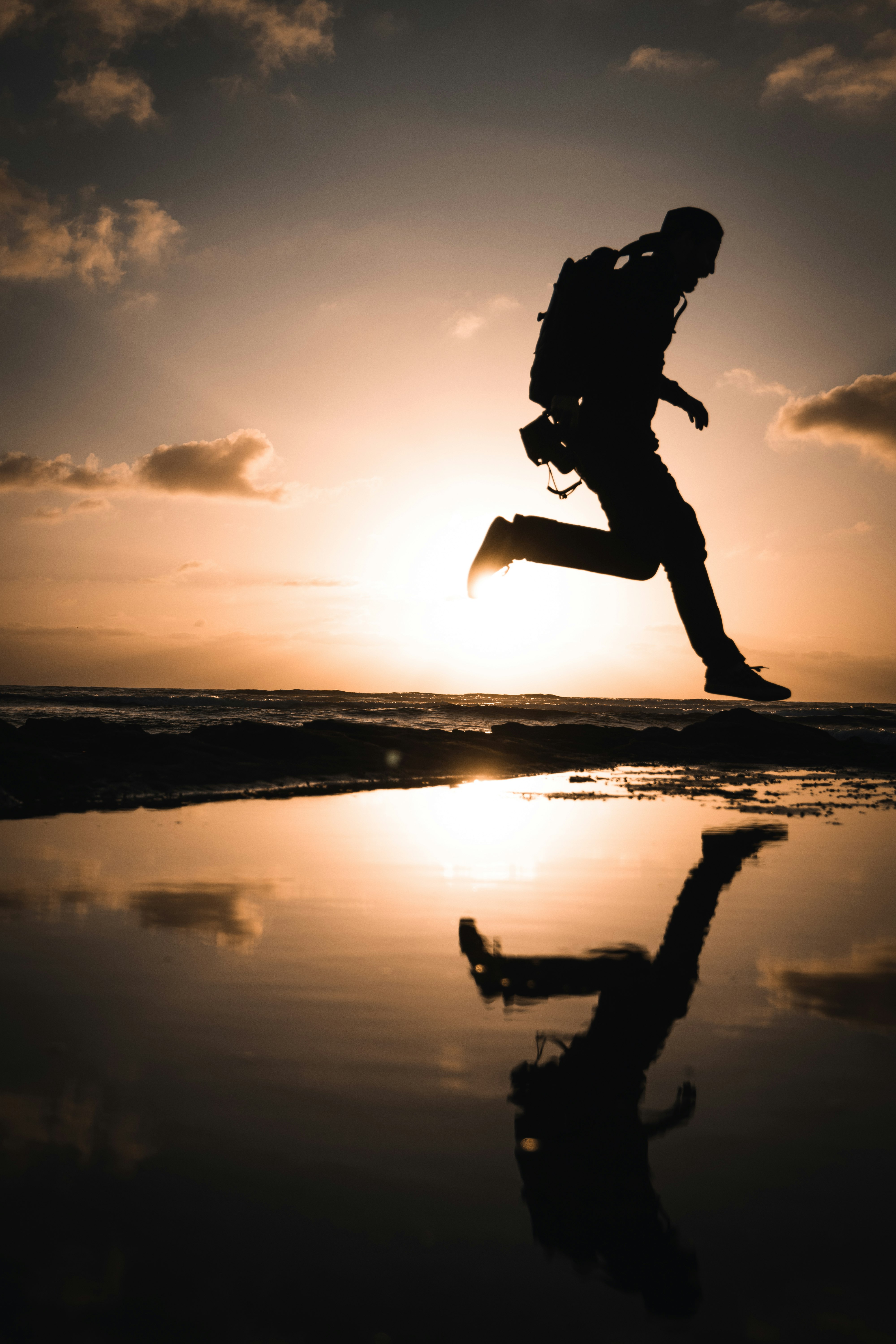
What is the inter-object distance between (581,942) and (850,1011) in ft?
2.76

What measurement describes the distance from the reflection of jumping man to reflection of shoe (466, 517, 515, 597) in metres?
2.16

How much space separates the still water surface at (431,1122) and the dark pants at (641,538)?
1.57 m

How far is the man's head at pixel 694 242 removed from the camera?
402cm

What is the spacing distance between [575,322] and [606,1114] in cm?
343

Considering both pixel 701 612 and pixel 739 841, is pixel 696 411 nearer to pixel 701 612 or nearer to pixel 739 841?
pixel 701 612

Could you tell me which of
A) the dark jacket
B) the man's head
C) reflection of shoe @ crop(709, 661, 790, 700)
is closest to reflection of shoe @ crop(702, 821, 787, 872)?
reflection of shoe @ crop(709, 661, 790, 700)

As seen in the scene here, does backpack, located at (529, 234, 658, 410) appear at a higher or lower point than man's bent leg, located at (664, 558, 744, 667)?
higher

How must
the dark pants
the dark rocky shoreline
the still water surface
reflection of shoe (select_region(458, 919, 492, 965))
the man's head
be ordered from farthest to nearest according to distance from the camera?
the dark rocky shoreline < the dark pants < the man's head < reflection of shoe (select_region(458, 919, 492, 965)) < the still water surface

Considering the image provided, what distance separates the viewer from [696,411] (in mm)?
4457

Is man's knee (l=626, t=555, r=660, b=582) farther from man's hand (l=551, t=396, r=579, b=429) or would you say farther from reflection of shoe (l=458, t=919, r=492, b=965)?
reflection of shoe (l=458, t=919, r=492, b=965)

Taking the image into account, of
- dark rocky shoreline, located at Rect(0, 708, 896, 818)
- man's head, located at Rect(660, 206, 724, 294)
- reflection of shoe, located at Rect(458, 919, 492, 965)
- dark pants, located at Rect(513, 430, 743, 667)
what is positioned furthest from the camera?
dark rocky shoreline, located at Rect(0, 708, 896, 818)

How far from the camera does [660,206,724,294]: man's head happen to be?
4020 millimetres

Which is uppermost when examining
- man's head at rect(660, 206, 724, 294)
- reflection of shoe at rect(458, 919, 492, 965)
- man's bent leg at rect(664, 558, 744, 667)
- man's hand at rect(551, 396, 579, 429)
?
man's head at rect(660, 206, 724, 294)

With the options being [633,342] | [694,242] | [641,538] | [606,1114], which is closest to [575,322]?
[633,342]
